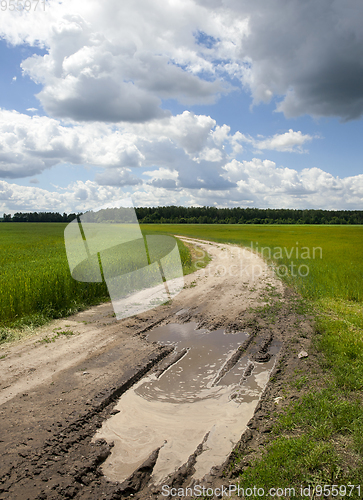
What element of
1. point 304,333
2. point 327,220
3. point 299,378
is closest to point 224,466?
point 299,378

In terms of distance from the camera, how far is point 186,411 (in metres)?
3.89

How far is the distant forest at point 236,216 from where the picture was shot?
437ft

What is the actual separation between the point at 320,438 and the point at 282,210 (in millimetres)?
157594

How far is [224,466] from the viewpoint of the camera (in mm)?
2932

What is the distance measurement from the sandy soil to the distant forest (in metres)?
121

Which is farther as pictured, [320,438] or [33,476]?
[320,438]

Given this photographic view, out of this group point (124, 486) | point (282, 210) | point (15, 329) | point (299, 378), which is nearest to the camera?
point (124, 486)

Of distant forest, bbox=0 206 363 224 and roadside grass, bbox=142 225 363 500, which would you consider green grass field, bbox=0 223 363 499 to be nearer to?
roadside grass, bbox=142 225 363 500

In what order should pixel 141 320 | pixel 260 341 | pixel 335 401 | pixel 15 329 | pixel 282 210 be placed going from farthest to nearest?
pixel 282 210 < pixel 141 320 < pixel 15 329 < pixel 260 341 < pixel 335 401

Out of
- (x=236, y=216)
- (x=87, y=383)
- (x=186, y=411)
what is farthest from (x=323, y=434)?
(x=236, y=216)

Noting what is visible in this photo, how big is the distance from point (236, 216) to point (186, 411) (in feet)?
486

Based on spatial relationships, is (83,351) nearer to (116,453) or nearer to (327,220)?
(116,453)

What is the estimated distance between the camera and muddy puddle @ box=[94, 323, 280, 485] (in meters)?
3.07

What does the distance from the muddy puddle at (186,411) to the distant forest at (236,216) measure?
123510mm
